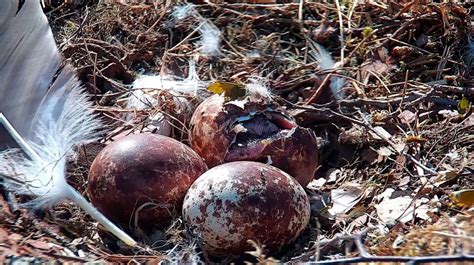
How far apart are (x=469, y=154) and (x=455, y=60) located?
25.8 inches

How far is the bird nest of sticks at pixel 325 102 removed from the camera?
8.49 feet

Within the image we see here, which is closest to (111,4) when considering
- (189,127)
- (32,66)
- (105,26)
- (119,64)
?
(105,26)

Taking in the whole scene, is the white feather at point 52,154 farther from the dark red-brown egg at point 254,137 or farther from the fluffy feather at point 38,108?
the dark red-brown egg at point 254,137

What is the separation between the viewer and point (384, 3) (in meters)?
3.84

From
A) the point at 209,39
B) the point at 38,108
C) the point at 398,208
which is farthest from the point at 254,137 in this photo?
the point at 209,39

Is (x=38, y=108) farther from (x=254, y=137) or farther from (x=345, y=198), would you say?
(x=345, y=198)

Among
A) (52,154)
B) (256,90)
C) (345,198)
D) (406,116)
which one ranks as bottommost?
(345,198)

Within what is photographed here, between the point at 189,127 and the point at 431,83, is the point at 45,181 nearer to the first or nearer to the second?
the point at 189,127

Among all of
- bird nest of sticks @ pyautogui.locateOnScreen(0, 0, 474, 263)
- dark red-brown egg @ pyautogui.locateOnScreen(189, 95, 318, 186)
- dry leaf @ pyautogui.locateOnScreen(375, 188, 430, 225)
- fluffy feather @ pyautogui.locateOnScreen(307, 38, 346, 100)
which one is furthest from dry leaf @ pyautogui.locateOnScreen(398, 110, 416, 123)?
dark red-brown egg @ pyautogui.locateOnScreen(189, 95, 318, 186)

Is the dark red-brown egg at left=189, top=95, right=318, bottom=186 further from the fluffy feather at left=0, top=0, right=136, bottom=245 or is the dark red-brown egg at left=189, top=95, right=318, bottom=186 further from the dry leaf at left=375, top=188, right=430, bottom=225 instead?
the fluffy feather at left=0, top=0, right=136, bottom=245

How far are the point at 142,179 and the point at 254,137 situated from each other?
0.40m

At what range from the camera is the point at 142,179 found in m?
2.65

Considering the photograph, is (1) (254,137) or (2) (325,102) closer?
(1) (254,137)

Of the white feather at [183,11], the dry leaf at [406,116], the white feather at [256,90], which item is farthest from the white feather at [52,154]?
the dry leaf at [406,116]
